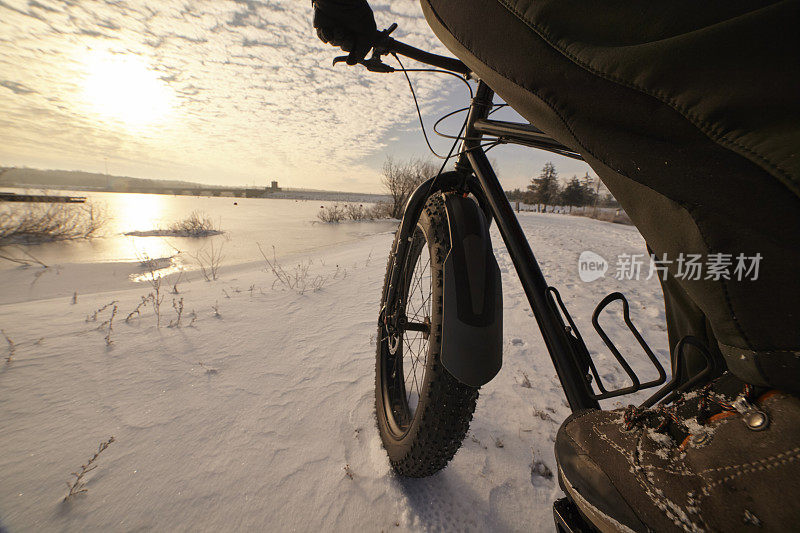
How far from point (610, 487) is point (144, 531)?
4.50 ft

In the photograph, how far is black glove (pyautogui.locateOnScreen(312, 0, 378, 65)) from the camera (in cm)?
102

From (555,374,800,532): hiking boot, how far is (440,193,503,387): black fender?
1.17 feet

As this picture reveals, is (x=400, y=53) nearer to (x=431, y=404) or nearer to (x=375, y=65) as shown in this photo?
(x=375, y=65)

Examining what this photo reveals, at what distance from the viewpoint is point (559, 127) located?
0.53 meters

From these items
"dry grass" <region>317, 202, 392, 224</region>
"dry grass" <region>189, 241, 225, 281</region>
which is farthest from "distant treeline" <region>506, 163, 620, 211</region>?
"dry grass" <region>189, 241, 225, 281</region>

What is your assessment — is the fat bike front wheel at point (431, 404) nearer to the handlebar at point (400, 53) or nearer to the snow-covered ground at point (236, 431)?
the snow-covered ground at point (236, 431)

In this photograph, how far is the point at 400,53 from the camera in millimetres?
1235

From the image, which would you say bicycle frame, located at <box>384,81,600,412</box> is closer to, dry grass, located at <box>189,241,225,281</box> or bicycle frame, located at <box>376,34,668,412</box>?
bicycle frame, located at <box>376,34,668,412</box>

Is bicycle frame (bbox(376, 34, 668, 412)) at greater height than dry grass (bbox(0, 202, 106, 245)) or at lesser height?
greater

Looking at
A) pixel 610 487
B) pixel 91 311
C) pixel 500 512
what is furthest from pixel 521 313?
pixel 91 311

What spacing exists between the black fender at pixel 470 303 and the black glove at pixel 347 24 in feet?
2.55

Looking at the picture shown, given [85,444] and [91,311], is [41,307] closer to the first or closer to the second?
[91,311]

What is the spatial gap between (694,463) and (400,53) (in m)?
1.55

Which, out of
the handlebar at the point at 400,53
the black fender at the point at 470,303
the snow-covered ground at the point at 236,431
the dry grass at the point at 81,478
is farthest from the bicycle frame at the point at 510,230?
the dry grass at the point at 81,478
